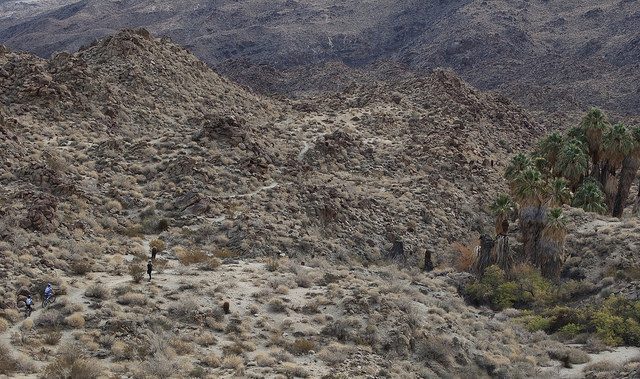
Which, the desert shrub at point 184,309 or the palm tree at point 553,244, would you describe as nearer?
the desert shrub at point 184,309

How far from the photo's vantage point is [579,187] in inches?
1558

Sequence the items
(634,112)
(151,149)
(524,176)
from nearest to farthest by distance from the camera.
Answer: (524,176)
(151,149)
(634,112)

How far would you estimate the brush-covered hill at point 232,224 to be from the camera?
17.7 metres

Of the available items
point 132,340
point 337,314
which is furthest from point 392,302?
point 132,340

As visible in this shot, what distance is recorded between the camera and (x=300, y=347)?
18031 mm

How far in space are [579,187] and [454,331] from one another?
23189mm

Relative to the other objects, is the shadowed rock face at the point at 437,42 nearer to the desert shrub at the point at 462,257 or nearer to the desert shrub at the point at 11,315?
the desert shrub at the point at 462,257

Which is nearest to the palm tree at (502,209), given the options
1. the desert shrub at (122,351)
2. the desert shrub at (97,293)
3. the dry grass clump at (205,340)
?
the dry grass clump at (205,340)

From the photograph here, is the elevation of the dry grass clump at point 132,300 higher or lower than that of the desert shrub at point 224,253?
higher

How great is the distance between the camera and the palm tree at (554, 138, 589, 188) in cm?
3962

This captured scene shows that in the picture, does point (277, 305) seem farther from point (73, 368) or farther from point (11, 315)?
point (11, 315)

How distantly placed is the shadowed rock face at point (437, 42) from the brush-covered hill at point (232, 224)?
59.6 metres

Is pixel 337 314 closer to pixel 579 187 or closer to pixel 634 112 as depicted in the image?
pixel 579 187

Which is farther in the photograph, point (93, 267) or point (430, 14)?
point (430, 14)
